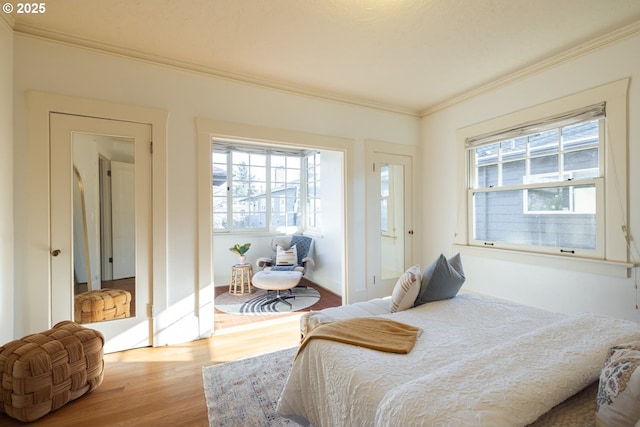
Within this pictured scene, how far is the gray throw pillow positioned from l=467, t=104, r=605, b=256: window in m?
1.40

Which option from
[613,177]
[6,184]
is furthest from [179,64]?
[613,177]

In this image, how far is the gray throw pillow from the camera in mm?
2115

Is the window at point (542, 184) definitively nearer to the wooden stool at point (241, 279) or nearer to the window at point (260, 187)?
the window at point (260, 187)

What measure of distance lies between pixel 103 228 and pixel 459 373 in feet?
9.50

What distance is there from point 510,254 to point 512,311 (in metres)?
1.50

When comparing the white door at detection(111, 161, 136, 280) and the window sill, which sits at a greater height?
the white door at detection(111, 161, 136, 280)

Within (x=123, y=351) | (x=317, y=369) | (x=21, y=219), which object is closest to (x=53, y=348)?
(x=123, y=351)

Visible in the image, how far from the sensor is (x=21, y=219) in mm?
2230

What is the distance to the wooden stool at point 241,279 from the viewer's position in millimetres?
4477

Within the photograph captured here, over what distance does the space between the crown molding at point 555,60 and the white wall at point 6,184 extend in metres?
4.29

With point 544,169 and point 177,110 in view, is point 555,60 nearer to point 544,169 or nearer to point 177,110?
point 544,169

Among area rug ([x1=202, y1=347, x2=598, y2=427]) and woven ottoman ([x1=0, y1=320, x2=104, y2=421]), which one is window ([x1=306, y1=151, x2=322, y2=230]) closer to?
area rug ([x1=202, y1=347, x2=598, y2=427])

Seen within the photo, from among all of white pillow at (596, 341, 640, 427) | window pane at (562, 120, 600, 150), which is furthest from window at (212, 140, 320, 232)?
white pillow at (596, 341, 640, 427)

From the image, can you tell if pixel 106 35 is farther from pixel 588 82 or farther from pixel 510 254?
pixel 510 254
